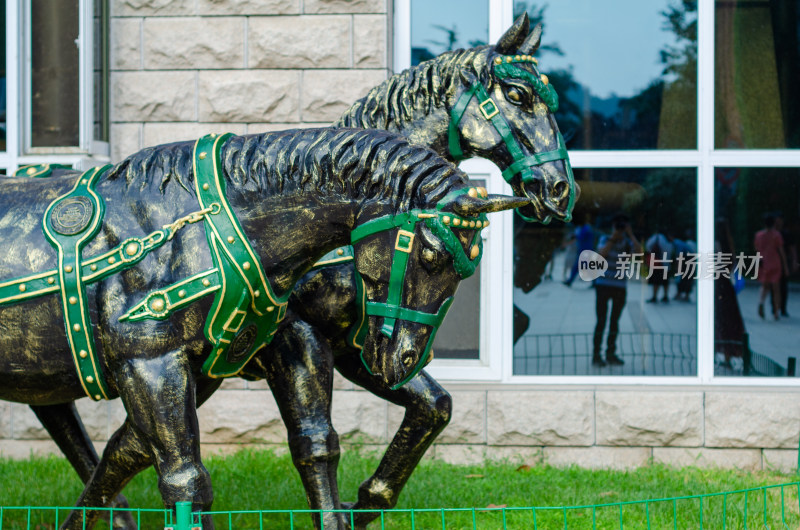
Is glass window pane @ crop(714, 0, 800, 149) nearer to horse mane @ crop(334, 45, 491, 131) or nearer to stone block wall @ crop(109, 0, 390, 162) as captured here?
stone block wall @ crop(109, 0, 390, 162)

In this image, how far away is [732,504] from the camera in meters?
4.84

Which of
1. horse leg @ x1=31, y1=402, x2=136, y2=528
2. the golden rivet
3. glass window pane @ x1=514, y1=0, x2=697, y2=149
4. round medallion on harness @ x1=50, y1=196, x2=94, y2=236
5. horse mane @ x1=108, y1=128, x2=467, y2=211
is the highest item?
glass window pane @ x1=514, y1=0, x2=697, y2=149

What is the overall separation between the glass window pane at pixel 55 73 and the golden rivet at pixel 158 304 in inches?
121

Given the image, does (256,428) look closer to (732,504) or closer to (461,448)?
(461,448)

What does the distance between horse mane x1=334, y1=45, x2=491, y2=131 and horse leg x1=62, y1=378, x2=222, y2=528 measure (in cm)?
113

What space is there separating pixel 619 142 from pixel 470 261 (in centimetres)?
367

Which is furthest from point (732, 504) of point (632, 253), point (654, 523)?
point (632, 253)

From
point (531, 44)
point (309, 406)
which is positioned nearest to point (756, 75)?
point (531, 44)

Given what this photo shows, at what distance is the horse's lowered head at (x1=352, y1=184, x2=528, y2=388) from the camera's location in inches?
102

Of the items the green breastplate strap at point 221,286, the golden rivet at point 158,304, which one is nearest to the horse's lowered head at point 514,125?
the green breastplate strap at point 221,286

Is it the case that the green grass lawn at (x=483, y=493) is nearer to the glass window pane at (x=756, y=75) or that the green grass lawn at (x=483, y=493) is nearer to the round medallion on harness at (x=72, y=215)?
the round medallion on harness at (x=72, y=215)

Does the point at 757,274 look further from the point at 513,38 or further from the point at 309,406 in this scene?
the point at 309,406

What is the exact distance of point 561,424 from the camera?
5.91 m

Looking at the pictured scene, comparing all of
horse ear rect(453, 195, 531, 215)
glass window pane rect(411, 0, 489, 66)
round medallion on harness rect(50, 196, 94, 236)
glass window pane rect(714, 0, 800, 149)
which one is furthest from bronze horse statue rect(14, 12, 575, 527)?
glass window pane rect(714, 0, 800, 149)
